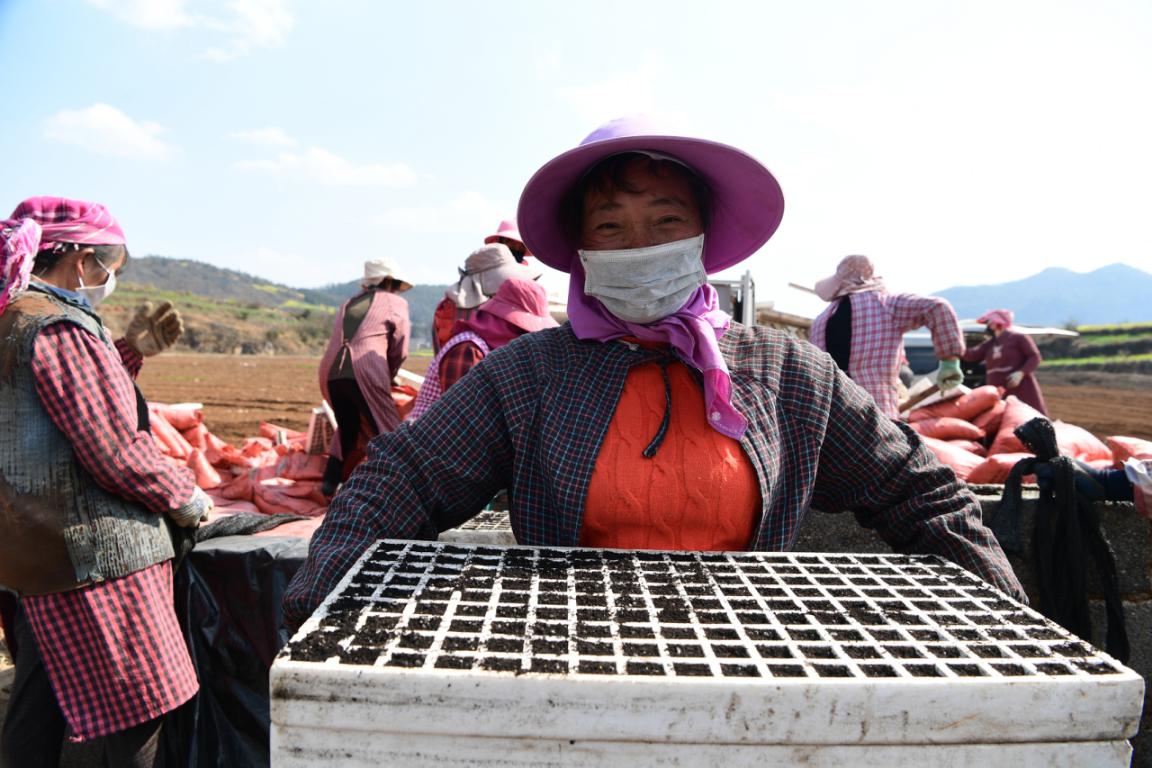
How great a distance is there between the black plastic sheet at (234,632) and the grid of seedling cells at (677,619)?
1.53m

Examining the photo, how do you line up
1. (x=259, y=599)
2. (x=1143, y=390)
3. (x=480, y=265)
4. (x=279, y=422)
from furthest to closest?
(x=1143, y=390) → (x=279, y=422) → (x=480, y=265) → (x=259, y=599)

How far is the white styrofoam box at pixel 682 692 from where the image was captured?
0.71 meters

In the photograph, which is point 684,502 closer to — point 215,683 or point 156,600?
point 156,600

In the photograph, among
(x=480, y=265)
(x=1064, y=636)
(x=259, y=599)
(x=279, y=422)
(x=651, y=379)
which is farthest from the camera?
(x=279, y=422)

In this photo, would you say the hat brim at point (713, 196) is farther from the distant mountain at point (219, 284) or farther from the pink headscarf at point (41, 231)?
the distant mountain at point (219, 284)

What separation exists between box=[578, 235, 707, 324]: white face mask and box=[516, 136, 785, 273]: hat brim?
0.54ft

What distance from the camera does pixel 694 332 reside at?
52.3 inches

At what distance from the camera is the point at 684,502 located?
1213 millimetres

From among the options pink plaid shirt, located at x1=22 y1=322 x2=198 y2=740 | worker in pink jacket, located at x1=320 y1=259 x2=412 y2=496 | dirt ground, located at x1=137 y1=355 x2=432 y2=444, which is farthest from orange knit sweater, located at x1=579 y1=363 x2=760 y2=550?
dirt ground, located at x1=137 y1=355 x2=432 y2=444

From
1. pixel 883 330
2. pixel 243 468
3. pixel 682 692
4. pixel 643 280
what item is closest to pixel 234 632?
pixel 643 280

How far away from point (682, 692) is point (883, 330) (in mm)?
4051

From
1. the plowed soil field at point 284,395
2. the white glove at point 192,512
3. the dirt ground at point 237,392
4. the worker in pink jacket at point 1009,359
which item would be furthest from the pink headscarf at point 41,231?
the plowed soil field at point 284,395

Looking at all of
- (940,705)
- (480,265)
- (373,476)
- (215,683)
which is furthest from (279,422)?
(940,705)

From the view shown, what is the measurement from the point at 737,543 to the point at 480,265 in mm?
2876
